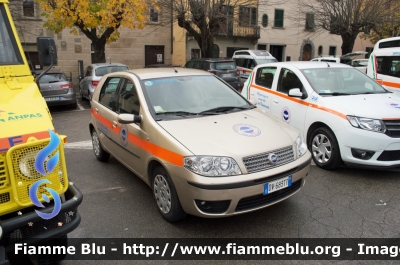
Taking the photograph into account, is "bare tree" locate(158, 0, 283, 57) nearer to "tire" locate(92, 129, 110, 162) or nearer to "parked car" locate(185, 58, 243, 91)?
"parked car" locate(185, 58, 243, 91)

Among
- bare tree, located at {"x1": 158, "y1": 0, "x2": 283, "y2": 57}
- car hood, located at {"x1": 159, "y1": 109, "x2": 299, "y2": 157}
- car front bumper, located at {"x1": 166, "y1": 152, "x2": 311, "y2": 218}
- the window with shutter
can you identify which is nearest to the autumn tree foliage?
bare tree, located at {"x1": 158, "y1": 0, "x2": 283, "y2": 57}

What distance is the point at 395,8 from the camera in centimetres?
1869

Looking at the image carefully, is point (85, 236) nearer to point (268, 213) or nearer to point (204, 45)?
point (268, 213)

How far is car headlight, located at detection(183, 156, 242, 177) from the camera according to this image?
3168 mm

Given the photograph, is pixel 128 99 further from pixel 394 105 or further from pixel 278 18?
pixel 278 18

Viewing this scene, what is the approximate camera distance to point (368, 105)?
4.96 m

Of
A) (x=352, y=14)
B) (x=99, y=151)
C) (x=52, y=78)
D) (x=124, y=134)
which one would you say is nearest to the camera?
(x=124, y=134)

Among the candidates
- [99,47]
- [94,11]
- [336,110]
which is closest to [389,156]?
[336,110]

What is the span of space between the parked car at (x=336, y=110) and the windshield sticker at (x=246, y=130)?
182 cm

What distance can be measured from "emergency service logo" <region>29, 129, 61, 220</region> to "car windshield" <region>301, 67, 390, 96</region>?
4372 millimetres

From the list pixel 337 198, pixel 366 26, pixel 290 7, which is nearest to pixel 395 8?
pixel 366 26

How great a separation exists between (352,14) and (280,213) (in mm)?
18338

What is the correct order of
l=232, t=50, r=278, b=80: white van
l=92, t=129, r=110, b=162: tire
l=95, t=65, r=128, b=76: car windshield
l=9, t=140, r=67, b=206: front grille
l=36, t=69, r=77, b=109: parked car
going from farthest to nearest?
l=232, t=50, r=278, b=80: white van < l=95, t=65, r=128, b=76: car windshield < l=36, t=69, r=77, b=109: parked car < l=92, t=129, r=110, b=162: tire < l=9, t=140, r=67, b=206: front grille

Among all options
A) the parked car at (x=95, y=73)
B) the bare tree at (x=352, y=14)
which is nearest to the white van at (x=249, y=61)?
the bare tree at (x=352, y=14)
